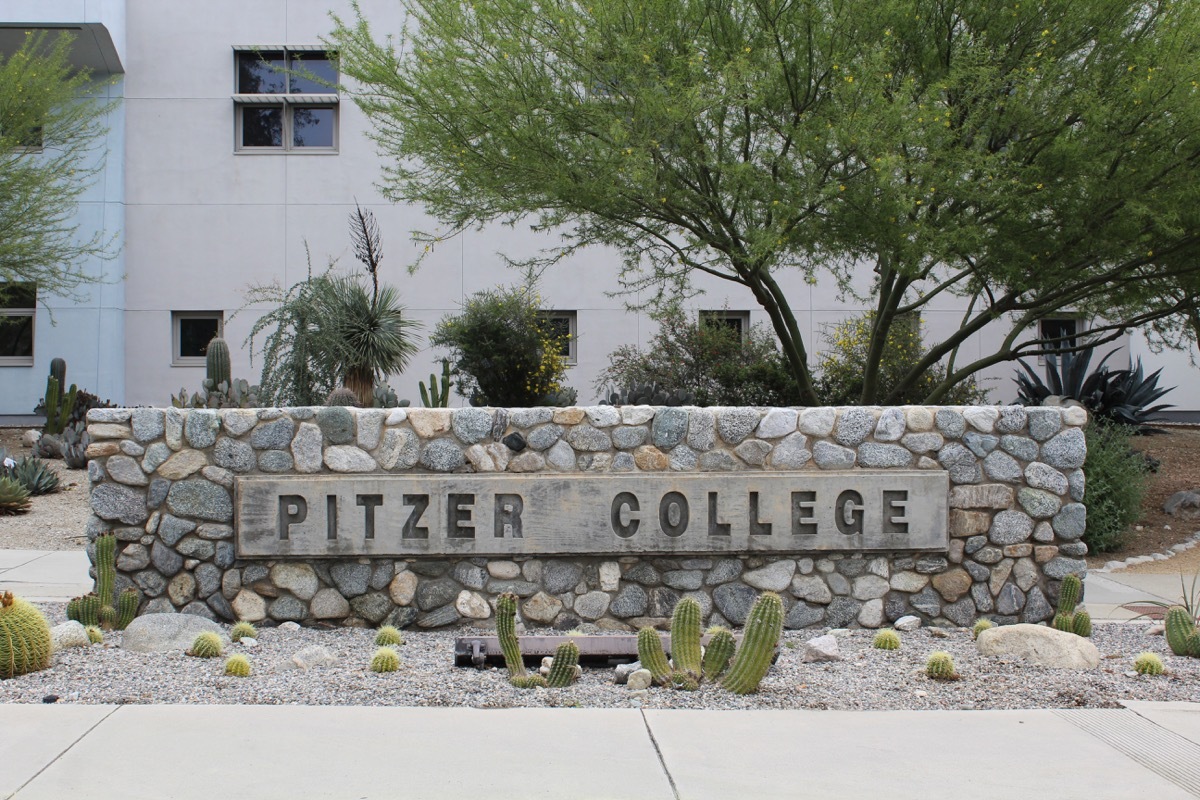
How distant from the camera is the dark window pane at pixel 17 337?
19.4 m

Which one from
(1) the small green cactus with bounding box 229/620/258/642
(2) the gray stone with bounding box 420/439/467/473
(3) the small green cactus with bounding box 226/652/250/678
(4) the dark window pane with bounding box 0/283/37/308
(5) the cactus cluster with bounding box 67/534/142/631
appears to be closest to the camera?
(3) the small green cactus with bounding box 226/652/250/678

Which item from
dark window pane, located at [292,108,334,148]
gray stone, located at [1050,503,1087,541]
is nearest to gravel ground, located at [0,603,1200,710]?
gray stone, located at [1050,503,1087,541]

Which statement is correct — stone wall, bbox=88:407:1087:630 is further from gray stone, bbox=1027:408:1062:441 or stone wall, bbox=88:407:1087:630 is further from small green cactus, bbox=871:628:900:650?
small green cactus, bbox=871:628:900:650

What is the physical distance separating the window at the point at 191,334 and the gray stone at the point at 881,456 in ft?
46.1

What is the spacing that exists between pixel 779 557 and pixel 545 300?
37.1ft

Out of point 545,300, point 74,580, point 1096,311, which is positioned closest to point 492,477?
point 74,580

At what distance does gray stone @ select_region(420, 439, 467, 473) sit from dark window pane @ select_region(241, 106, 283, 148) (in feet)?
42.7

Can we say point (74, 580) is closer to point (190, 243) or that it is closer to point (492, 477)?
point (492, 477)

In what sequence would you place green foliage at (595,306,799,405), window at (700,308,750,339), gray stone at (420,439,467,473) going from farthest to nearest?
window at (700,308,750,339) < green foliage at (595,306,799,405) < gray stone at (420,439,467,473)

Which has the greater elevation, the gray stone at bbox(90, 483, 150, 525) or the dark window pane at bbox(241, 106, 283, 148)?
the dark window pane at bbox(241, 106, 283, 148)

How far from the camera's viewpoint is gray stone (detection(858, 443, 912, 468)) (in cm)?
795

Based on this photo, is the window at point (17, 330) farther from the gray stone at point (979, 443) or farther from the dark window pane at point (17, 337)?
the gray stone at point (979, 443)

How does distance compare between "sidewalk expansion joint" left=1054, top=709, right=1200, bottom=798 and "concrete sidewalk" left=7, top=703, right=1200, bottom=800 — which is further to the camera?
"sidewalk expansion joint" left=1054, top=709, right=1200, bottom=798

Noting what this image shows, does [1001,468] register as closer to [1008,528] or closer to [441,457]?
[1008,528]
